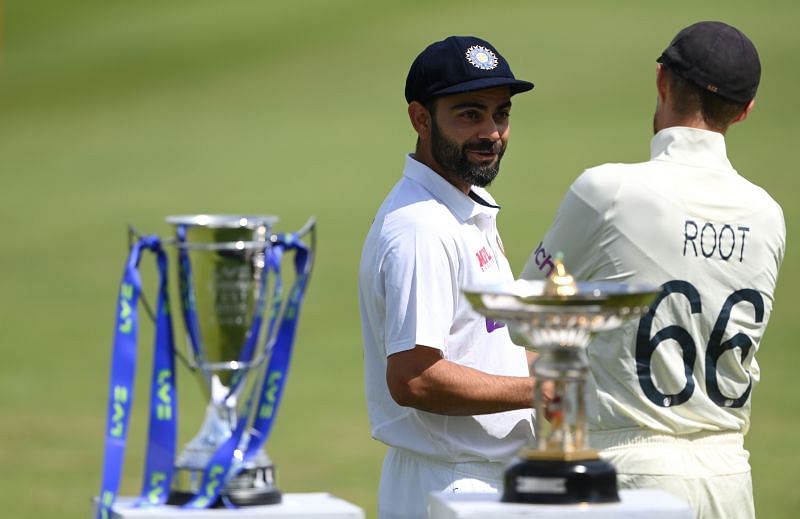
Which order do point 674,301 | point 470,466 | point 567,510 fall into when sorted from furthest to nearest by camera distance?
point 470,466, point 674,301, point 567,510

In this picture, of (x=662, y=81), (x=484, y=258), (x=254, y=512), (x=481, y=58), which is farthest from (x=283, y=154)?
(x=254, y=512)

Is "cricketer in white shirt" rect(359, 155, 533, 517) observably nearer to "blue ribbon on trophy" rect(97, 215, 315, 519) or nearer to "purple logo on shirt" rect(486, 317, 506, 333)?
"purple logo on shirt" rect(486, 317, 506, 333)

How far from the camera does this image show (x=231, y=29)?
76.6 feet

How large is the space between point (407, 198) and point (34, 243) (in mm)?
12766

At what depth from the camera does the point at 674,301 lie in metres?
2.99

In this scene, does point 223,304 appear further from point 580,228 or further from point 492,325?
point 492,325

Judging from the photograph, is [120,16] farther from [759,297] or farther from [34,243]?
[759,297]

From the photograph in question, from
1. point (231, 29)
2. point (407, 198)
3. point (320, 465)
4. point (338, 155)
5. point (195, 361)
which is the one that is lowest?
point (320, 465)

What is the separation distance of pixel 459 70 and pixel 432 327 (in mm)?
600

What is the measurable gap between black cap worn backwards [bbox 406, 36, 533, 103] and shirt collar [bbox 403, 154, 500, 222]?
0.16 metres

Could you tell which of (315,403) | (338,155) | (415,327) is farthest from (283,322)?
(338,155)

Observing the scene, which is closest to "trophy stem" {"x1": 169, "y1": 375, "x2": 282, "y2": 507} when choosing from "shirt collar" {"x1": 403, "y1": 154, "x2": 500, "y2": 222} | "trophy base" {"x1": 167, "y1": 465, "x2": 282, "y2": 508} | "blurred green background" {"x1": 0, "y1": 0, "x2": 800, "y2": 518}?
"trophy base" {"x1": 167, "y1": 465, "x2": 282, "y2": 508}

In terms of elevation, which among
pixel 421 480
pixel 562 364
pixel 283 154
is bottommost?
pixel 421 480

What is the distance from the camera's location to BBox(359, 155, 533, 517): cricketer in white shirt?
330cm
